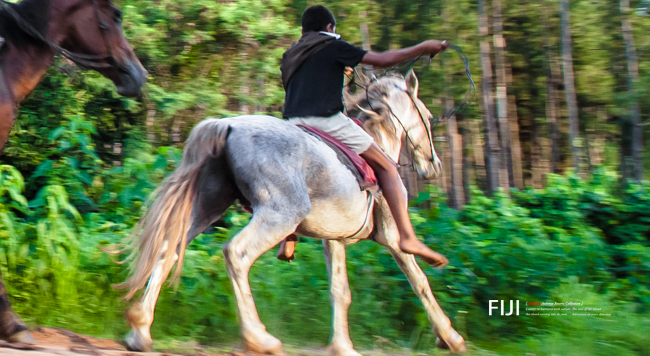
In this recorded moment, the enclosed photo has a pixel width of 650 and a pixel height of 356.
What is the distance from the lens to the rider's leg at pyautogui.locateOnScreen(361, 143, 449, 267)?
4.27 meters

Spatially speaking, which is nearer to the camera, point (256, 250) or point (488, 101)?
point (256, 250)

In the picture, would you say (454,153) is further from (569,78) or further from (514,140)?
(569,78)

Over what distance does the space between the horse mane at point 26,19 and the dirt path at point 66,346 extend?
178 cm

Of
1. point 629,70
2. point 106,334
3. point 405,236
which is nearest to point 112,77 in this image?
point 106,334

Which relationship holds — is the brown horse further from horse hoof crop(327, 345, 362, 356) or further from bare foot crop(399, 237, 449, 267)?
bare foot crop(399, 237, 449, 267)

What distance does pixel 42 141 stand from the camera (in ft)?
24.7

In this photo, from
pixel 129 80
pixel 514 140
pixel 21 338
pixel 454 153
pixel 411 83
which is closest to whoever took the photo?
pixel 21 338

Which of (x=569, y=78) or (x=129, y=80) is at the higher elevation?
(x=129, y=80)

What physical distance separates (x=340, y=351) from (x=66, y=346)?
1.77m

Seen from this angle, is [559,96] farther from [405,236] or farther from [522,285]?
[405,236]

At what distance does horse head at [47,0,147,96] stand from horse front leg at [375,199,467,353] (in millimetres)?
1968

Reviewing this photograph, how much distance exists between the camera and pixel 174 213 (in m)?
3.82

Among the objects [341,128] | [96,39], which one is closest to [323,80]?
[341,128]

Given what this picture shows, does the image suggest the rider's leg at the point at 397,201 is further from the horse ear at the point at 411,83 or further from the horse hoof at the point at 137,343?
the horse hoof at the point at 137,343
